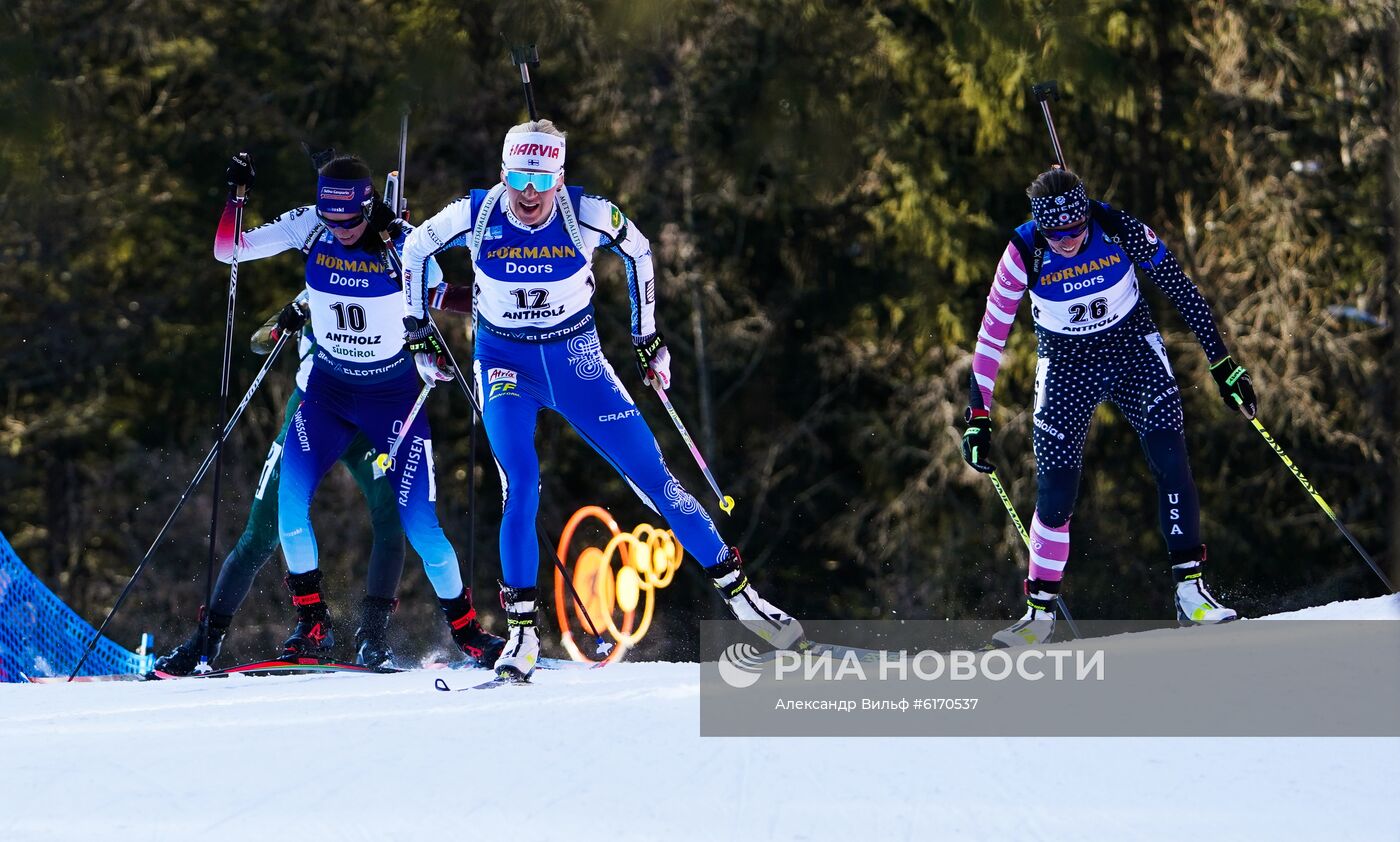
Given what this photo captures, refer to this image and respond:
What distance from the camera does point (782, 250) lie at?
59.9 feet

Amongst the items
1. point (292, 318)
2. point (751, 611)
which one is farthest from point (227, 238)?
point (751, 611)

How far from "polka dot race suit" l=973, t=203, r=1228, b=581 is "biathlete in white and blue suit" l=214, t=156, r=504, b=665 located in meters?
2.24

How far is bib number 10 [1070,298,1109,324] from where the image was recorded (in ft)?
21.4

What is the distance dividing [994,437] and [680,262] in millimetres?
3389

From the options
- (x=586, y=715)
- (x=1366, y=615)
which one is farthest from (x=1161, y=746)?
(x=1366, y=615)

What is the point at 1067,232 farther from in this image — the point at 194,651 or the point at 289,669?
the point at 194,651

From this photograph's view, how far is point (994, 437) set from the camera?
16219 mm

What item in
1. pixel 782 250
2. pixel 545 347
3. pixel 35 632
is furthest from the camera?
pixel 782 250

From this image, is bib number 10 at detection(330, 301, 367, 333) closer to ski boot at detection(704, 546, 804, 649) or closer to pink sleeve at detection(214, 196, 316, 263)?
pink sleeve at detection(214, 196, 316, 263)

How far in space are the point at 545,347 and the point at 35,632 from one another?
13.3 ft

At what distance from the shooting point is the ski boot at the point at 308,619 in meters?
7.18

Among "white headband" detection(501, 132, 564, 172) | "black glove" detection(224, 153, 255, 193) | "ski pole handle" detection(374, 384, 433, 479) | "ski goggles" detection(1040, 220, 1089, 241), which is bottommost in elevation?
"ski pole handle" detection(374, 384, 433, 479)

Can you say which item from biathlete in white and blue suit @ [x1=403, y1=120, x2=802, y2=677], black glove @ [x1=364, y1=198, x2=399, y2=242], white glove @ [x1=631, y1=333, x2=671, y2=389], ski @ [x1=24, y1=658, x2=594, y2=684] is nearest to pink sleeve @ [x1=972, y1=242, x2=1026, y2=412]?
white glove @ [x1=631, y1=333, x2=671, y2=389]

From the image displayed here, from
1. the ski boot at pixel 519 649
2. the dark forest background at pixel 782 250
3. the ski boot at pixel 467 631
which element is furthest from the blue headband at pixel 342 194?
the dark forest background at pixel 782 250
